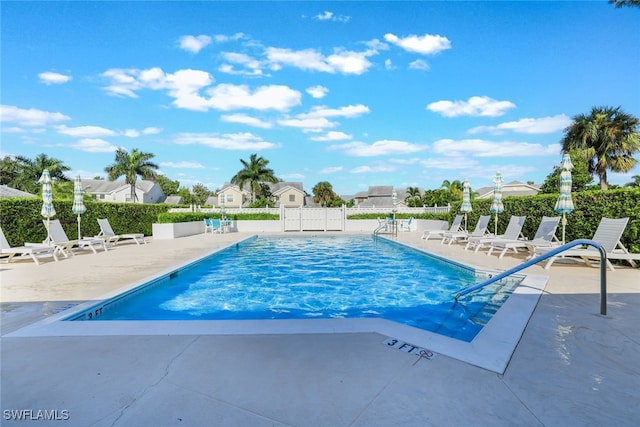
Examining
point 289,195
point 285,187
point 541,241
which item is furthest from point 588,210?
point 289,195

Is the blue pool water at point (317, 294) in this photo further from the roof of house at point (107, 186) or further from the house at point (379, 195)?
the house at point (379, 195)

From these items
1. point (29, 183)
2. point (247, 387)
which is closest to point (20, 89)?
point (247, 387)

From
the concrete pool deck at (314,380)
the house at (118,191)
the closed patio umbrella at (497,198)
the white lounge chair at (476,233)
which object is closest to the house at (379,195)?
the house at (118,191)

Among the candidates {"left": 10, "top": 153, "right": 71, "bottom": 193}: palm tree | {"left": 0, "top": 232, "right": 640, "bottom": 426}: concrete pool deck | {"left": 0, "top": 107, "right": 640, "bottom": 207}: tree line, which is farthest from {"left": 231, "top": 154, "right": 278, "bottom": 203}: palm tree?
{"left": 0, "top": 232, "right": 640, "bottom": 426}: concrete pool deck

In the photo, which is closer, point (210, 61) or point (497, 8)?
point (497, 8)

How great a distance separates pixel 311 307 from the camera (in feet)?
17.5

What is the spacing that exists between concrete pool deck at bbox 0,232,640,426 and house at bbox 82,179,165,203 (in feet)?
147

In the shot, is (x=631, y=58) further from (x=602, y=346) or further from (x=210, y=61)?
(x=210, y=61)

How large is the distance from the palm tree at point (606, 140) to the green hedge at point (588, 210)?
21.0m

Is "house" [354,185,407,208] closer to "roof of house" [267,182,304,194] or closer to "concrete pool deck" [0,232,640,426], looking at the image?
"roof of house" [267,182,304,194]

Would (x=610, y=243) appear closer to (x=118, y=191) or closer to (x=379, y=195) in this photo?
(x=118, y=191)

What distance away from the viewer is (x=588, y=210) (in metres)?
8.62

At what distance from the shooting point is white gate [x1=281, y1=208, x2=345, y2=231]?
21938mm

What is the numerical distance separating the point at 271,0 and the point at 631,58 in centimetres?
1401
